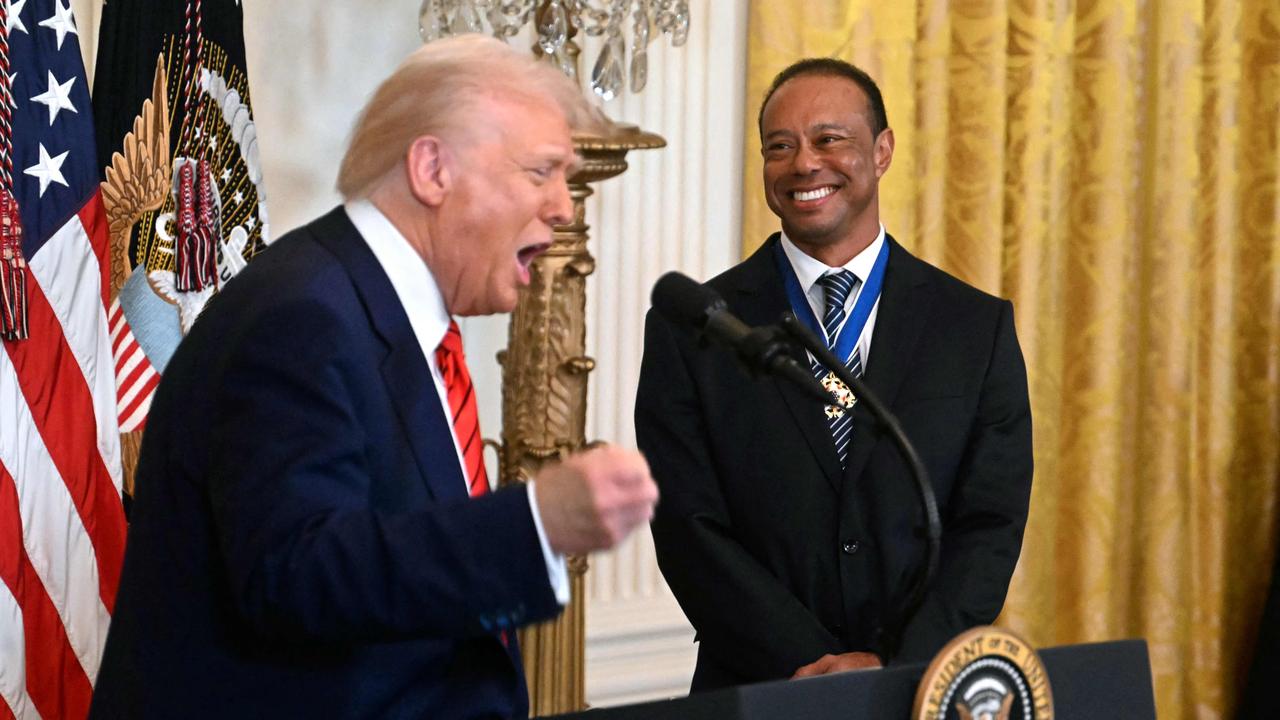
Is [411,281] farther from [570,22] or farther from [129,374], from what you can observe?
[570,22]

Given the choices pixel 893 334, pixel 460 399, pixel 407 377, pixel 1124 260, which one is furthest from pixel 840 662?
pixel 1124 260

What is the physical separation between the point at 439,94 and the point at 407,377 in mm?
301

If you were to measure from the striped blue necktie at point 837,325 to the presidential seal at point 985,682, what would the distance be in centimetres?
92

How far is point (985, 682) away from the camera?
1.44 metres

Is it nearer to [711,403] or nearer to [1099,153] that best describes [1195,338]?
[1099,153]

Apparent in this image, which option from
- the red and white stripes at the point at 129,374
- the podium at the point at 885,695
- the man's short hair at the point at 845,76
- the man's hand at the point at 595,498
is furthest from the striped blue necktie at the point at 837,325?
the red and white stripes at the point at 129,374

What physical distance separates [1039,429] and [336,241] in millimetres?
3012

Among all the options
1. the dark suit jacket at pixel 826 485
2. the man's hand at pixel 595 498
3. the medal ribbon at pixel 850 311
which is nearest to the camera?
the man's hand at pixel 595 498

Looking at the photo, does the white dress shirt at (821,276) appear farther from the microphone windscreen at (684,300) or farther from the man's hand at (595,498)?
the man's hand at (595,498)

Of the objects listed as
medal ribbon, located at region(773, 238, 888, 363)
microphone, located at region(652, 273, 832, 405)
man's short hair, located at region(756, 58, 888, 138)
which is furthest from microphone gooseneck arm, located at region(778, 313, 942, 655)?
man's short hair, located at region(756, 58, 888, 138)

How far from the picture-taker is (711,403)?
2377 millimetres

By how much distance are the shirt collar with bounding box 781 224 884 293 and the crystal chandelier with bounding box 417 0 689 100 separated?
2.41 ft

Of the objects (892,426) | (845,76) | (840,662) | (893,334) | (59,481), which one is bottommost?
(840,662)

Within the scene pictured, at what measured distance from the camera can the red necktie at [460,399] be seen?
1642mm
